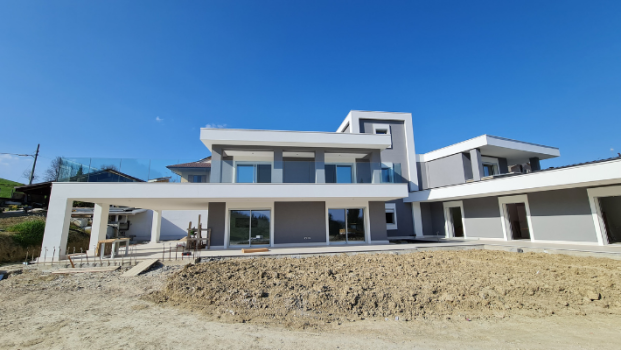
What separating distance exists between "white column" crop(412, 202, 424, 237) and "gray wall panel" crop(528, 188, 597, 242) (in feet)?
18.8

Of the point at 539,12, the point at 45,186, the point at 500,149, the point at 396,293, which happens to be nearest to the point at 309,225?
the point at 396,293

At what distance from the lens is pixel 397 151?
1764 centimetres

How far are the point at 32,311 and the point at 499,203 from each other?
682 inches

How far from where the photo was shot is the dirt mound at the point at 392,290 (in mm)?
5551

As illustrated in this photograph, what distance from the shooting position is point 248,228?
12.2 metres

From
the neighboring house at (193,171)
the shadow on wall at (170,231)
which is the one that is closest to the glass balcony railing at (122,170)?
the neighboring house at (193,171)

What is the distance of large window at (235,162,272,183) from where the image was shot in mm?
11078

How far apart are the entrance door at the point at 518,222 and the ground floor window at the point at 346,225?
7527 millimetres

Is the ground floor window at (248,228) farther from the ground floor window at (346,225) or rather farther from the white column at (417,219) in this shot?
the white column at (417,219)

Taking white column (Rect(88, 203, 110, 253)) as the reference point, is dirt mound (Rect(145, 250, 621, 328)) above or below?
below

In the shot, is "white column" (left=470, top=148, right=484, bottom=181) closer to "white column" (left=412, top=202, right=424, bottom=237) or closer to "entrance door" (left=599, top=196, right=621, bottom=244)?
"white column" (left=412, top=202, right=424, bottom=237)

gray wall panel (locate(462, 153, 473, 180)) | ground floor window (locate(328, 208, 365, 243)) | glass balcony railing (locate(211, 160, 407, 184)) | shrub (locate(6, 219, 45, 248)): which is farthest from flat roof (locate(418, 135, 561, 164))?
shrub (locate(6, 219, 45, 248))

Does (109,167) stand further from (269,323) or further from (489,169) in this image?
(489,169)

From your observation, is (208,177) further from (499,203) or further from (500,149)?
(500,149)
